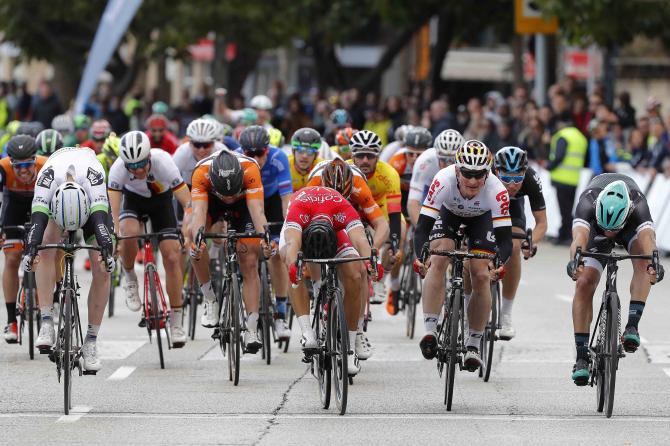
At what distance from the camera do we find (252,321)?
44.0 ft

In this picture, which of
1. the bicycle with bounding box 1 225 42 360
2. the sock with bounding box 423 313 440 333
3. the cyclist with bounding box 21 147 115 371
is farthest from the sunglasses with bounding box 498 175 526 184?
the bicycle with bounding box 1 225 42 360

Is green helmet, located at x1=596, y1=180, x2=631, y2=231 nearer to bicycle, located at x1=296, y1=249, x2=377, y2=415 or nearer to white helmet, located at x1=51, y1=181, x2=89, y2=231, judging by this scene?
bicycle, located at x1=296, y1=249, x2=377, y2=415

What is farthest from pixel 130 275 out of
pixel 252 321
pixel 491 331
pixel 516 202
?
pixel 491 331

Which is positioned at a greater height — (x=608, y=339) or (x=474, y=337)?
(x=608, y=339)

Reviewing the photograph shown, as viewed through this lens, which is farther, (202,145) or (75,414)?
(202,145)

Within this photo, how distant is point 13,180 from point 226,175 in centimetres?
230

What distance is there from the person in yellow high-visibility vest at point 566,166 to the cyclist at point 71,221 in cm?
1397

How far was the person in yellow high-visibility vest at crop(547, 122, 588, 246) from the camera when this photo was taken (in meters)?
25.7

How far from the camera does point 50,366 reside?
1384 centimetres

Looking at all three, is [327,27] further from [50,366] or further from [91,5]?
[50,366]

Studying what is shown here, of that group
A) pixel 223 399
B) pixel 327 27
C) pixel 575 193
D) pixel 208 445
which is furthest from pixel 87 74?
pixel 208 445

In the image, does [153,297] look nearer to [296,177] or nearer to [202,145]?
[202,145]

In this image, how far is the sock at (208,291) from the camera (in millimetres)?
14195

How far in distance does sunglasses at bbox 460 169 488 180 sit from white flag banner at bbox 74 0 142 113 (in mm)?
18425
